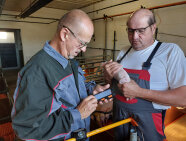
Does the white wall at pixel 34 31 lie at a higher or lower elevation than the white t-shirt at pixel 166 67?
higher

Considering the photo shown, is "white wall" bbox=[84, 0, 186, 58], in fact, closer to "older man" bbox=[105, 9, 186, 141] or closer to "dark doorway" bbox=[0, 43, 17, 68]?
"older man" bbox=[105, 9, 186, 141]

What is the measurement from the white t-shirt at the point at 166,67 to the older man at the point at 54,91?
635mm

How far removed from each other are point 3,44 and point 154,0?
8198 millimetres

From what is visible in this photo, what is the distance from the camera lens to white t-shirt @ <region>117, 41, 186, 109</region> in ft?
3.58

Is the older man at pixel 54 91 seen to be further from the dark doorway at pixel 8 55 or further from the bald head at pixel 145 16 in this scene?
the dark doorway at pixel 8 55

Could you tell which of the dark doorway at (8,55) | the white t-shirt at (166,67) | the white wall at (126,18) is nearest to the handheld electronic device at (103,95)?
the white t-shirt at (166,67)

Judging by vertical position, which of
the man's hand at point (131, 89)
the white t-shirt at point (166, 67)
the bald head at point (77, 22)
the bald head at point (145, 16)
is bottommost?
the man's hand at point (131, 89)

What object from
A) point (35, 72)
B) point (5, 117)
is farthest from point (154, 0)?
point (5, 117)

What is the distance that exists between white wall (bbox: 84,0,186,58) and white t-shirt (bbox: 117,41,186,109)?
9.76 feet

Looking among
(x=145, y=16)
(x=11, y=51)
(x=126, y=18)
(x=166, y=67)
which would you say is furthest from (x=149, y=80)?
Answer: (x=11, y=51)

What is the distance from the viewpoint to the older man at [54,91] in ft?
2.42

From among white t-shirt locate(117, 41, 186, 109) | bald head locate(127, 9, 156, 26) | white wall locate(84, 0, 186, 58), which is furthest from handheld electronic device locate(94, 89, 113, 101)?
white wall locate(84, 0, 186, 58)

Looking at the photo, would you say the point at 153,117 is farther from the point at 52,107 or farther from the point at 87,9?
the point at 87,9

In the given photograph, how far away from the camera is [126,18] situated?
17.1 feet
